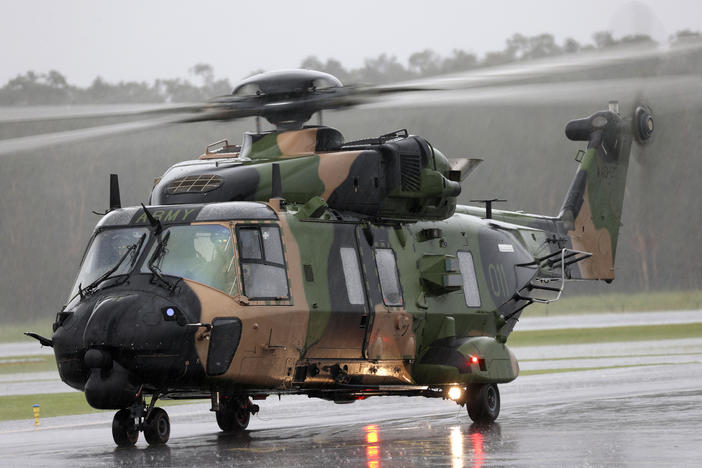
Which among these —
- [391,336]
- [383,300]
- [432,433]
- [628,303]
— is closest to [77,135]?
[383,300]

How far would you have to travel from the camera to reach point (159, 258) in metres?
13.8

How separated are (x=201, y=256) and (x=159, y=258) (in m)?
0.48

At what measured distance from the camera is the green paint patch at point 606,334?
4203 centimetres

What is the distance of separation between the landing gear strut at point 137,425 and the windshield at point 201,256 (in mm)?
1485

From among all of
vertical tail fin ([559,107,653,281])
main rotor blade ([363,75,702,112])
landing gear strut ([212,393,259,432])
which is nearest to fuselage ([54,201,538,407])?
Result: main rotor blade ([363,75,702,112])

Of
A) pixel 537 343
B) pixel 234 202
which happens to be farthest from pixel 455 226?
pixel 537 343

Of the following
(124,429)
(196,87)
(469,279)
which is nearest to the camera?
(124,429)

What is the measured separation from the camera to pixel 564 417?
16.7m

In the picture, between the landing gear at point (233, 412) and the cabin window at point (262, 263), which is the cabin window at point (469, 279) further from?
the cabin window at point (262, 263)

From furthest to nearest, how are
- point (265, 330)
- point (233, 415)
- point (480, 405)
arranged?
point (233, 415)
point (480, 405)
point (265, 330)

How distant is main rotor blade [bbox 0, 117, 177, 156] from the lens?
1348cm

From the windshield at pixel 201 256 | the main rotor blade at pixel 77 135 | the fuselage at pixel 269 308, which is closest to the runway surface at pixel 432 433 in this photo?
the fuselage at pixel 269 308

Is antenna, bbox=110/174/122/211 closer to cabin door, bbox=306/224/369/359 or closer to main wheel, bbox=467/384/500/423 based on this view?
cabin door, bbox=306/224/369/359

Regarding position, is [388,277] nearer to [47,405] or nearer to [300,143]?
[300,143]
